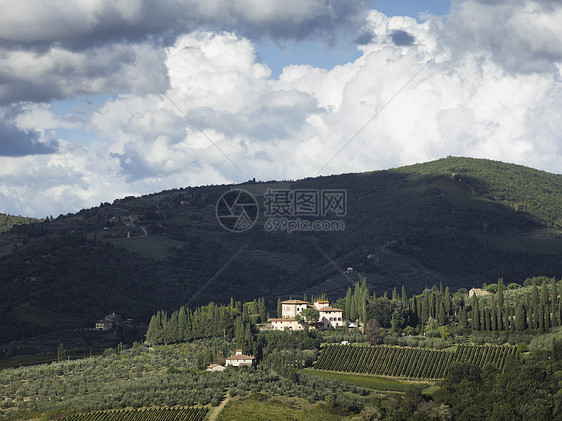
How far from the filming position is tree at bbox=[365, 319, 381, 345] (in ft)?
401

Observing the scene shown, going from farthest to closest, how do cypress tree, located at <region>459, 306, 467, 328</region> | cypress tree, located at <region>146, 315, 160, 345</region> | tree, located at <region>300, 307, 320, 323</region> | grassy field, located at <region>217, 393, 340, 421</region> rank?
tree, located at <region>300, 307, 320, 323</region>, cypress tree, located at <region>146, 315, 160, 345</region>, cypress tree, located at <region>459, 306, 467, 328</region>, grassy field, located at <region>217, 393, 340, 421</region>

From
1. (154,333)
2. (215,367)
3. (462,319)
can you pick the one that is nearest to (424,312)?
(462,319)

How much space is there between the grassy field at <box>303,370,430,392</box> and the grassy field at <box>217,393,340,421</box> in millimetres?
11989

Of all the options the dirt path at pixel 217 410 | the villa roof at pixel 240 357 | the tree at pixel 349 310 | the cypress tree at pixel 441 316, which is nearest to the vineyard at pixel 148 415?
the dirt path at pixel 217 410

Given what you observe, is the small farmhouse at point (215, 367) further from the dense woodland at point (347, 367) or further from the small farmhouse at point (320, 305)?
the small farmhouse at point (320, 305)

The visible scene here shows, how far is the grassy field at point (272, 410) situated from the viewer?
88.9 m

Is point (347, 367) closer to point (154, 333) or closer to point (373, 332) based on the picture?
point (373, 332)

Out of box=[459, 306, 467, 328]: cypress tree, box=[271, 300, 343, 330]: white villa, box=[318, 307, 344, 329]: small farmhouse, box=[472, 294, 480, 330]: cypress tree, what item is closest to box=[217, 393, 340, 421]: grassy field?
box=[472, 294, 480, 330]: cypress tree

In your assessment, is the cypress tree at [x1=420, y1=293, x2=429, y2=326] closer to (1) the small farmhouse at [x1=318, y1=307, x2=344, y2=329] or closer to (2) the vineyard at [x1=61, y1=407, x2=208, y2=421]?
(1) the small farmhouse at [x1=318, y1=307, x2=344, y2=329]

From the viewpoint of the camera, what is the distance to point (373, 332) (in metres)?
123

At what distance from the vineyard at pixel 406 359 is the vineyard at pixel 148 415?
2754 centimetres

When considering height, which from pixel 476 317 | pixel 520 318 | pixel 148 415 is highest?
pixel 476 317

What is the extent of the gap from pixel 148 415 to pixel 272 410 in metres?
13.1

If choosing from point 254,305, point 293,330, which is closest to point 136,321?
point 254,305
